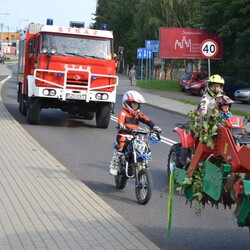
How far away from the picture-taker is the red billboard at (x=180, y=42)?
50938mm

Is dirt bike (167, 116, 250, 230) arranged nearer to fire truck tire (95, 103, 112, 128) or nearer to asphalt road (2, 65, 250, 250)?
asphalt road (2, 65, 250, 250)

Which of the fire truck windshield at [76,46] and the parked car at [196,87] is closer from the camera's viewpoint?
the fire truck windshield at [76,46]

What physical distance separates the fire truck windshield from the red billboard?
32862 mm

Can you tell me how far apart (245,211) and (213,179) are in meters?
0.45

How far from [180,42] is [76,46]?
1325 inches

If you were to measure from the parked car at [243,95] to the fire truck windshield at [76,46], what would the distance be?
69.8 ft

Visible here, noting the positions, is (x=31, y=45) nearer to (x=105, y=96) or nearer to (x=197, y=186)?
(x=105, y=96)

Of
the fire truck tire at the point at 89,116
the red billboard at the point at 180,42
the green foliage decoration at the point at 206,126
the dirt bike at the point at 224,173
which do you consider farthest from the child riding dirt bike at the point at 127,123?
the red billboard at the point at 180,42

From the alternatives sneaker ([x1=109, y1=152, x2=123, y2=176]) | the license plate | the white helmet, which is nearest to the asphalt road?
sneaker ([x1=109, y1=152, x2=123, y2=176])

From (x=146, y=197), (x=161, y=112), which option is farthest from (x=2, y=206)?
(x=161, y=112)

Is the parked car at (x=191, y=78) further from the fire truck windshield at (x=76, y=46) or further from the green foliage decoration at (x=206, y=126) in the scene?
the green foliage decoration at (x=206, y=126)

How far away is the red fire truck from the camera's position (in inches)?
712

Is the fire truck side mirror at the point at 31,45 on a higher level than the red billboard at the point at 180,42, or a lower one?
lower

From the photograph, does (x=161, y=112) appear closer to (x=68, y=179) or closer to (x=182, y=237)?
(x=68, y=179)
